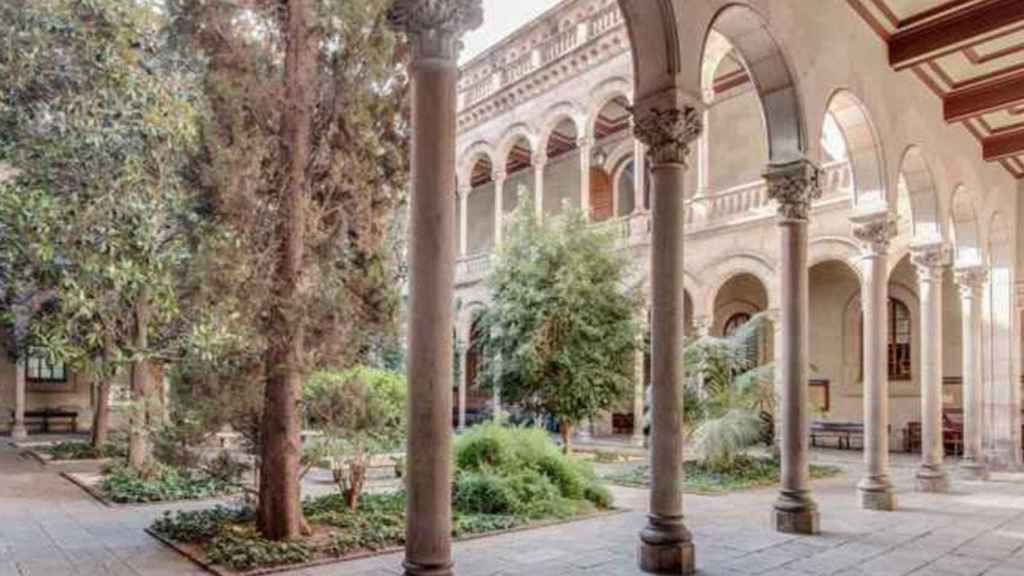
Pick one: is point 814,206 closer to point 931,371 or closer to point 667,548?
point 931,371

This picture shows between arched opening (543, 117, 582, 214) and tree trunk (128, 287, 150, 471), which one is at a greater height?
arched opening (543, 117, 582, 214)

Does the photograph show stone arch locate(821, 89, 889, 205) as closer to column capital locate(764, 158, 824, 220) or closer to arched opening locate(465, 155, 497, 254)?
column capital locate(764, 158, 824, 220)

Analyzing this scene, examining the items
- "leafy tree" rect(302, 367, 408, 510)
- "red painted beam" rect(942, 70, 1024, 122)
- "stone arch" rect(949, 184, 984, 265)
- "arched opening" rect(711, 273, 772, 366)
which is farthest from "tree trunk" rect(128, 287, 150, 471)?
"arched opening" rect(711, 273, 772, 366)

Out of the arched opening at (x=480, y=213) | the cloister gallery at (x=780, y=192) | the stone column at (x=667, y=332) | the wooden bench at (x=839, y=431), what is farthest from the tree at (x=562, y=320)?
the arched opening at (x=480, y=213)

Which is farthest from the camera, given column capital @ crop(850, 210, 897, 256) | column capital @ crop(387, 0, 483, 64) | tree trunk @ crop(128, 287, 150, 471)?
tree trunk @ crop(128, 287, 150, 471)

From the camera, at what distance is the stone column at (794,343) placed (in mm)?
7547

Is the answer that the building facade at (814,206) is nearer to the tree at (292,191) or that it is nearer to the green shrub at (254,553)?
the tree at (292,191)

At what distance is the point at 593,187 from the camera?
24594 millimetres

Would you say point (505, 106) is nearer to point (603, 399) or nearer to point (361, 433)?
point (603, 399)

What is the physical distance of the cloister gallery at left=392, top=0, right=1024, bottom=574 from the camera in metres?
4.54

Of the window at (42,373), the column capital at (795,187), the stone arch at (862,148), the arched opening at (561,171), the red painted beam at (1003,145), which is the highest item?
the arched opening at (561,171)

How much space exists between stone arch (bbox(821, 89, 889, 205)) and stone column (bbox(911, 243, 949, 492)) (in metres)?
2.53

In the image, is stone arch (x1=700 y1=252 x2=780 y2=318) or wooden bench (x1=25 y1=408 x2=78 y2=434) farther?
wooden bench (x1=25 y1=408 x2=78 y2=434)

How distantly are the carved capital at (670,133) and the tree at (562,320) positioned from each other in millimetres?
7089
